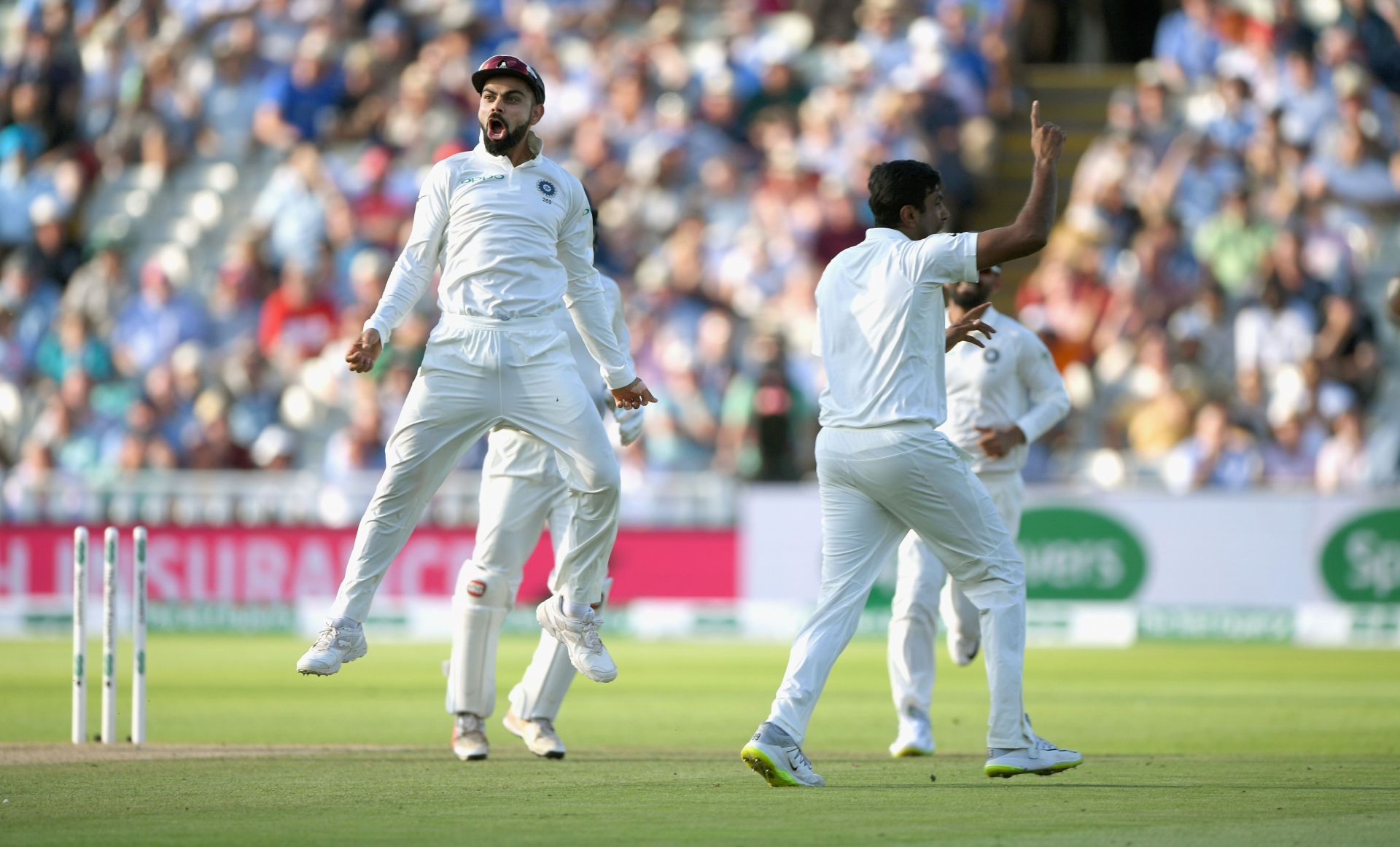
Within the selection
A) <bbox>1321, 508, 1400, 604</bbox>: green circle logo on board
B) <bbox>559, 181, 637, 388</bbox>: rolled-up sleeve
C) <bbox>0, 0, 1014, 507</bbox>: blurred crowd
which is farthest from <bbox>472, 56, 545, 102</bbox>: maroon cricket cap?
<bbox>1321, 508, 1400, 604</bbox>: green circle logo on board

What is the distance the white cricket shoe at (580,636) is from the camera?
877cm

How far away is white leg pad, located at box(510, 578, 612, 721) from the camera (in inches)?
382

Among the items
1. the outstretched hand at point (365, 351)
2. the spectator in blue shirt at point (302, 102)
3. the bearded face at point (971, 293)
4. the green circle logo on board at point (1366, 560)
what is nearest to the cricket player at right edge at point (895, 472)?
the bearded face at point (971, 293)

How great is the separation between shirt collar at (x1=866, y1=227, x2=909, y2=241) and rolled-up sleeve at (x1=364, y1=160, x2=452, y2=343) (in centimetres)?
176

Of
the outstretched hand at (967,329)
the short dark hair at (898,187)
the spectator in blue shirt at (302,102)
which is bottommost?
the outstretched hand at (967,329)

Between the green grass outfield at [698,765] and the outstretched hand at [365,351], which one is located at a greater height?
the outstretched hand at [365,351]

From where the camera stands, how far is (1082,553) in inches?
711

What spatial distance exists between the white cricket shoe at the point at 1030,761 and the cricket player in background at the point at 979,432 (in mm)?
1470

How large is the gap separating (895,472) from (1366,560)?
415 inches

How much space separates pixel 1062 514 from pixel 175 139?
12.0m

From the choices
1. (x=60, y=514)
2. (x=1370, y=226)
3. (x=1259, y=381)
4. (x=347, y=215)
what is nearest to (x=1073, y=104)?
(x=1370, y=226)

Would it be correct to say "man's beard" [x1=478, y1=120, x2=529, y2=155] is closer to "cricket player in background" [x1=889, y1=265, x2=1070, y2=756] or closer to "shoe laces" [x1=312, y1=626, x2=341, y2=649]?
"shoe laces" [x1=312, y1=626, x2=341, y2=649]

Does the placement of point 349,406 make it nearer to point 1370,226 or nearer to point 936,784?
point 1370,226

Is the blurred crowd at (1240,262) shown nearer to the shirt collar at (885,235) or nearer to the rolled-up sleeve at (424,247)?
the shirt collar at (885,235)
